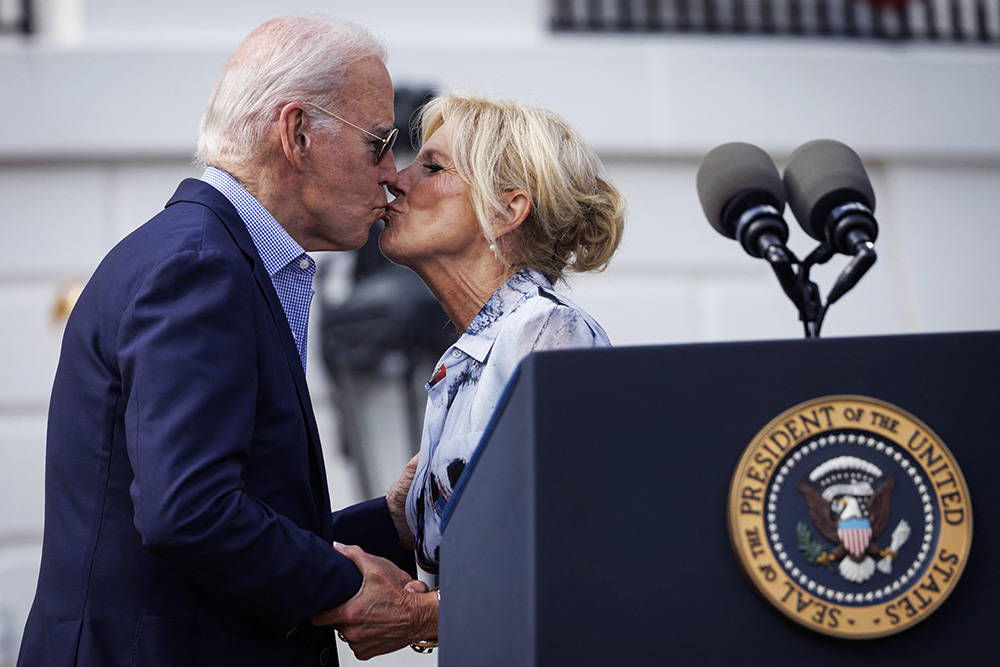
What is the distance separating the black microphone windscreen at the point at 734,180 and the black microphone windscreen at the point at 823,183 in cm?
5

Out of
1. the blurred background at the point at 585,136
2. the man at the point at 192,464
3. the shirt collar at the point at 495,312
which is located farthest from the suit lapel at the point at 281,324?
the blurred background at the point at 585,136

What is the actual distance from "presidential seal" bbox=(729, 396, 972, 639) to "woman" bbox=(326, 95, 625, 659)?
1.10m

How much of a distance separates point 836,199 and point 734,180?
20cm

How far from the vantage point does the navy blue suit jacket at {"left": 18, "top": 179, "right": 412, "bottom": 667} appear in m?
1.66

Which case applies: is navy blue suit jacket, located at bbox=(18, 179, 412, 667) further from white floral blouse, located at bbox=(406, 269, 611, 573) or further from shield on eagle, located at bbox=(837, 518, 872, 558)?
shield on eagle, located at bbox=(837, 518, 872, 558)

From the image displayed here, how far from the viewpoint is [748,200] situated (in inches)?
89.7

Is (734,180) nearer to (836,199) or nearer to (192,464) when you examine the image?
(836,199)

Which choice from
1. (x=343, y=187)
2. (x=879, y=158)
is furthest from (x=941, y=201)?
(x=343, y=187)

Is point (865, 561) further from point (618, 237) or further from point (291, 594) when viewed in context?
point (618, 237)

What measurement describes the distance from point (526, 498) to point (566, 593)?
0.10 metres

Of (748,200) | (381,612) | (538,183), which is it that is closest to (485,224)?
(538,183)

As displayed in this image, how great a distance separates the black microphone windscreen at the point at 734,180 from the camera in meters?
2.28

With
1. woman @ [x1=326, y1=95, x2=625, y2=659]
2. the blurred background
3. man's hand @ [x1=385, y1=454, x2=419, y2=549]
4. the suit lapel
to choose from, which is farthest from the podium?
the blurred background

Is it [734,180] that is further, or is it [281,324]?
[734,180]
